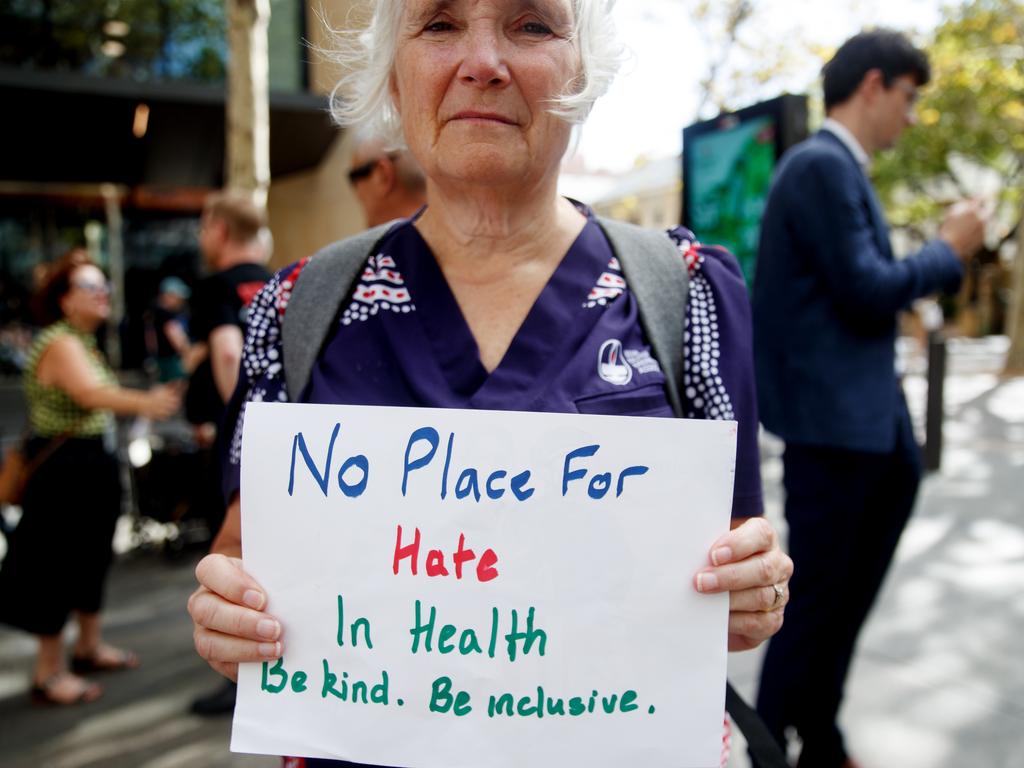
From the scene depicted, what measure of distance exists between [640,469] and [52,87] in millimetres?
10813

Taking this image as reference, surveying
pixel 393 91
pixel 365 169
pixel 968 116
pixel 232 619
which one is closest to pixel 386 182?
pixel 365 169

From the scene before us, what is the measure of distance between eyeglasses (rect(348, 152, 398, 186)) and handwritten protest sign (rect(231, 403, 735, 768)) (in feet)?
6.05

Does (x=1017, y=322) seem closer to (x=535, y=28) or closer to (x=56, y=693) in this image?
(x=56, y=693)

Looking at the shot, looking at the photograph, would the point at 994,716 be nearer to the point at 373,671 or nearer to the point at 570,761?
the point at 570,761

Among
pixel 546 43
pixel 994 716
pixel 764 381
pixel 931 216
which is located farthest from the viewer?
pixel 931 216

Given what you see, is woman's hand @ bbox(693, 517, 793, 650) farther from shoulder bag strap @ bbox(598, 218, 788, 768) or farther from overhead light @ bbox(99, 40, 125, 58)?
overhead light @ bbox(99, 40, 125, 58)

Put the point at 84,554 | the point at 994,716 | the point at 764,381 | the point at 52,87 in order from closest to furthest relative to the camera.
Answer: the point at 764,381
the point at 994,716
the point at 84,554
the point at 52,87

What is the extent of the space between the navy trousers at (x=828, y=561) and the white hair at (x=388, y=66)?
1.56m

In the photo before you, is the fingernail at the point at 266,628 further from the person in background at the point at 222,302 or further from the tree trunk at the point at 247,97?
the tree trunk at the point at 247,97

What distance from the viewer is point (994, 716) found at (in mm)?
3105

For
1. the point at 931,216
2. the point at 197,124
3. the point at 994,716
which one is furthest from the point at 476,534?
the point at 931,216

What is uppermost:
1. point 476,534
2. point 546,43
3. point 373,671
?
point 546,43

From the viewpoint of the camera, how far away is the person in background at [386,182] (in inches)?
107

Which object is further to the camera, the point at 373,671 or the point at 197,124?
the point at 197,124
